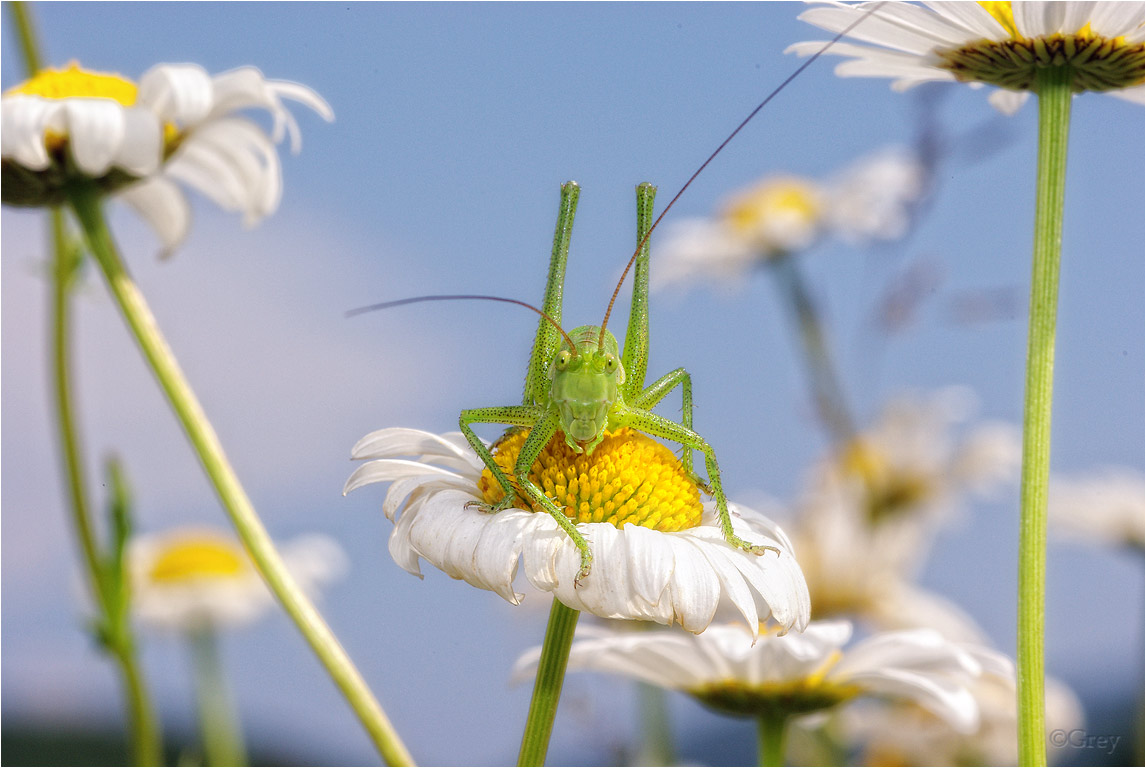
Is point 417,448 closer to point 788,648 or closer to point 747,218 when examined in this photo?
point 788,648

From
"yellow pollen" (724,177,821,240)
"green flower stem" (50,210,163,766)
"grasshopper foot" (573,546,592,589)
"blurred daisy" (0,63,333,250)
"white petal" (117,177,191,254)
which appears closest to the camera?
"grasshopper foot" (573,546,592,589)

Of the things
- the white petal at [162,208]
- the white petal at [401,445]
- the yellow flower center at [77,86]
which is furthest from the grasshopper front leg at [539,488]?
A: the white petal at [162,208]

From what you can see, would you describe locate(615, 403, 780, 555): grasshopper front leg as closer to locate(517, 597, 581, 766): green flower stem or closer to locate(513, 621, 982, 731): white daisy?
locate(517, 597, 581, 766): green flower stem

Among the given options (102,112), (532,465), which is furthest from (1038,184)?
(102,112)

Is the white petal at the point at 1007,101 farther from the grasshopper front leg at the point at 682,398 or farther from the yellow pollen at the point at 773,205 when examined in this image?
the yellow pollen at the point at 773,205

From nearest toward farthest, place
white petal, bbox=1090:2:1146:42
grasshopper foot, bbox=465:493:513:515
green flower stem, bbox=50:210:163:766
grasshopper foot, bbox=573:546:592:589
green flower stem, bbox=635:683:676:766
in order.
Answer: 1. grasshopper foot, bbox=573:546:592:589
2. grasshopper foot, bbox=465:493:513:515
3. white petal, bbox=1090:2:1146:42
4. green flower stem, bbox=50:210:163:766
5. green flower stem, bbox=635:683:676:766

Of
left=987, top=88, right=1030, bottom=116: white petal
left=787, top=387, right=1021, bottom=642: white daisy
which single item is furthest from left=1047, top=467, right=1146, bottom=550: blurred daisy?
left=987, top=88, right=1030, bottom=116: white petal

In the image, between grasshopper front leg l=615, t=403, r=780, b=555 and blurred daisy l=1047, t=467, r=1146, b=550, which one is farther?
blurred daisy l=1047, t=467, r=1146, b=550
